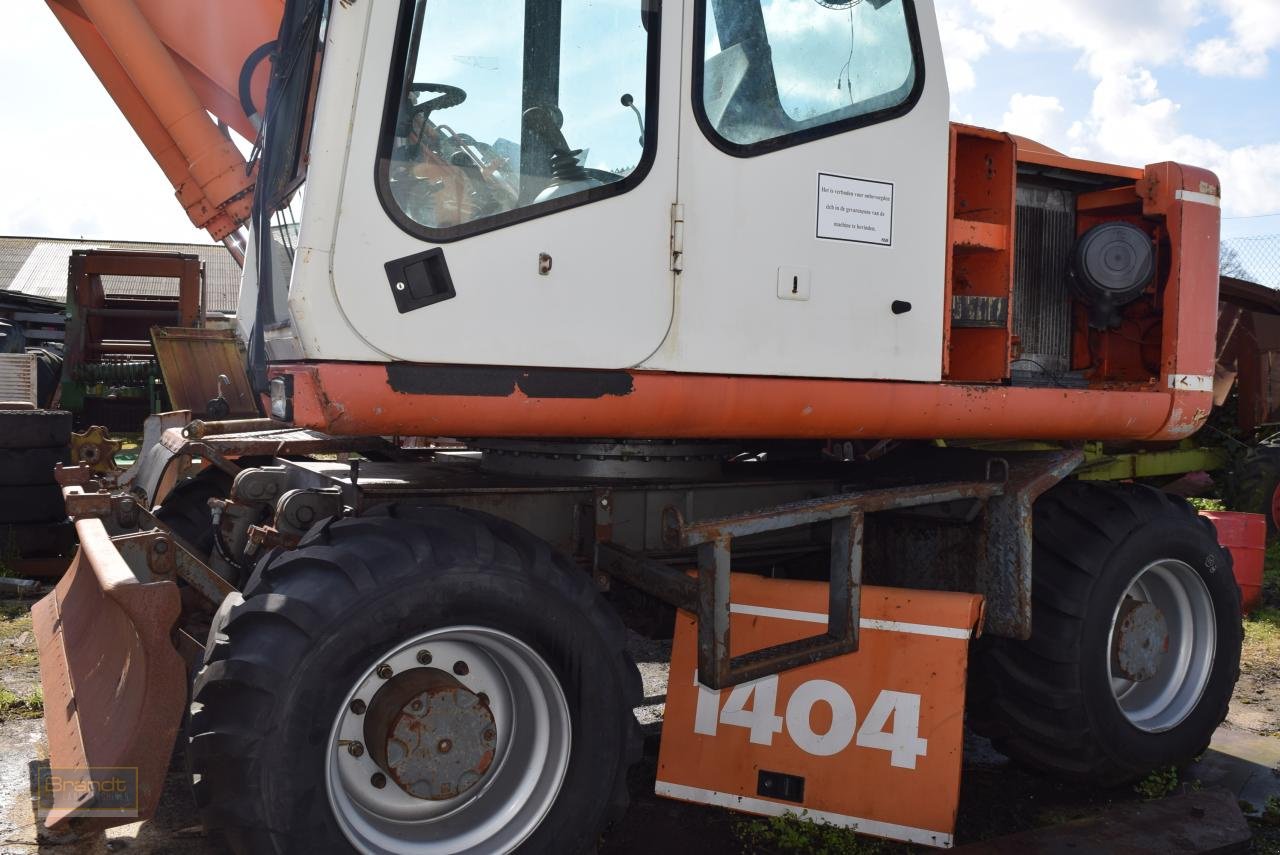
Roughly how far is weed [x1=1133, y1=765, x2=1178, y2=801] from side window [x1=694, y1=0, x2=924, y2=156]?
2816 mm

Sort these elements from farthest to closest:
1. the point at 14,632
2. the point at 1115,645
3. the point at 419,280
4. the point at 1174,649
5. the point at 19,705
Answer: the point at 14,632 < the point at 19,705 < the point at 1174,649 < the point at 1115,645 < the point at 419,280

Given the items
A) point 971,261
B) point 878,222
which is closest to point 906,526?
point 971,261

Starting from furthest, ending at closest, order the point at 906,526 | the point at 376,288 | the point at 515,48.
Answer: the point at 906,526
the point at 515,48
the point at 376,288

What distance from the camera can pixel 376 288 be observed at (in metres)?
2.79

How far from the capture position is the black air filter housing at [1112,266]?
407 cm

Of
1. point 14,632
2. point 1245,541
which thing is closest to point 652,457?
point 14,632

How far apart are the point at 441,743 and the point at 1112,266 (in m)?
3.01

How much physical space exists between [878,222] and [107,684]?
9.13 feet

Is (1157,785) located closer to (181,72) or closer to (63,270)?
(181,72)

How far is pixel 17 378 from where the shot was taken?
10.7 m

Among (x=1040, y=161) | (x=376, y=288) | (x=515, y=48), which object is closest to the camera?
(x=376, y=288)

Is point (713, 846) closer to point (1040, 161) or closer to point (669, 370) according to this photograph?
point (669, 370)

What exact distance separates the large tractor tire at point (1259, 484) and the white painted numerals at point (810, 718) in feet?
21.5

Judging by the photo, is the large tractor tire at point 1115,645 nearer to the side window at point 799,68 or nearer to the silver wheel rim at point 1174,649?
the silver wheel rim at point 1174,649
